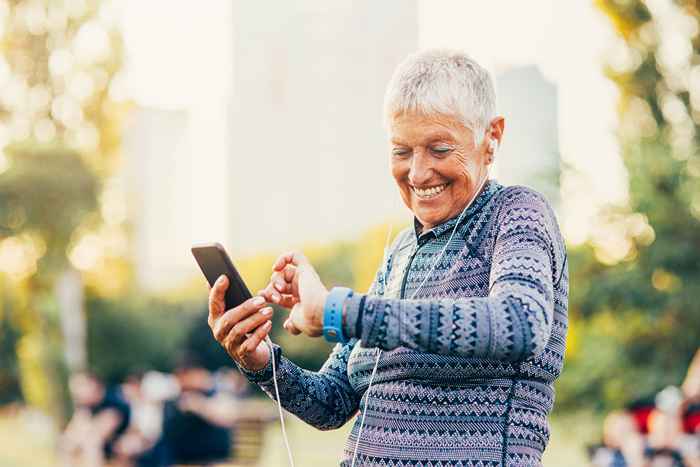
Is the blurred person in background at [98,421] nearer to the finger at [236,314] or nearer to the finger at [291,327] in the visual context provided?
the finger at [236,314]

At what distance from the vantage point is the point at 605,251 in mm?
14219

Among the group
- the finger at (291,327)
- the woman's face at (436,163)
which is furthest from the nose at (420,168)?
the finger at (291,327)

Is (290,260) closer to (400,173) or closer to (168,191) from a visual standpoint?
(400,173)

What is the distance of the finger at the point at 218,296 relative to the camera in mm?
2031

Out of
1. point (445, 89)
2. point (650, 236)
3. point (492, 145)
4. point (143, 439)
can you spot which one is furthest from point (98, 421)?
point (445, 89)

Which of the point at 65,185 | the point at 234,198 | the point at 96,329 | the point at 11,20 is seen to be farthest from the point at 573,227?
the point at 234,198

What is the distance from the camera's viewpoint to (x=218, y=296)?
2.04 m

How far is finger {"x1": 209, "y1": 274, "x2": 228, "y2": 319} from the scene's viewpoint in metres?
2.03

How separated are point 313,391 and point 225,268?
15.2 inches

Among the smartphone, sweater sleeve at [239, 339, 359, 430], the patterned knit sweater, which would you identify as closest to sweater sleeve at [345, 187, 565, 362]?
the patterned knit sweater

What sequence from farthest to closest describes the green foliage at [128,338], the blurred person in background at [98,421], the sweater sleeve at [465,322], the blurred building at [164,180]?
1. the blurred building at [164,180]
2. the green foliage at [128,338]
3. the blurred person in background at [98,421]
4. the sweater sleeve at [465,322]

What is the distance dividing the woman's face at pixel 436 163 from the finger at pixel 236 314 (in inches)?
14.5

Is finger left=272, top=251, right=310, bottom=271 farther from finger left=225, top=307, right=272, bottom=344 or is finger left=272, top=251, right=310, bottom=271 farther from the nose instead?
the nose

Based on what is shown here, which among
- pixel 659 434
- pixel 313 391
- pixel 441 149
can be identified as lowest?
A: pixel 659 434
